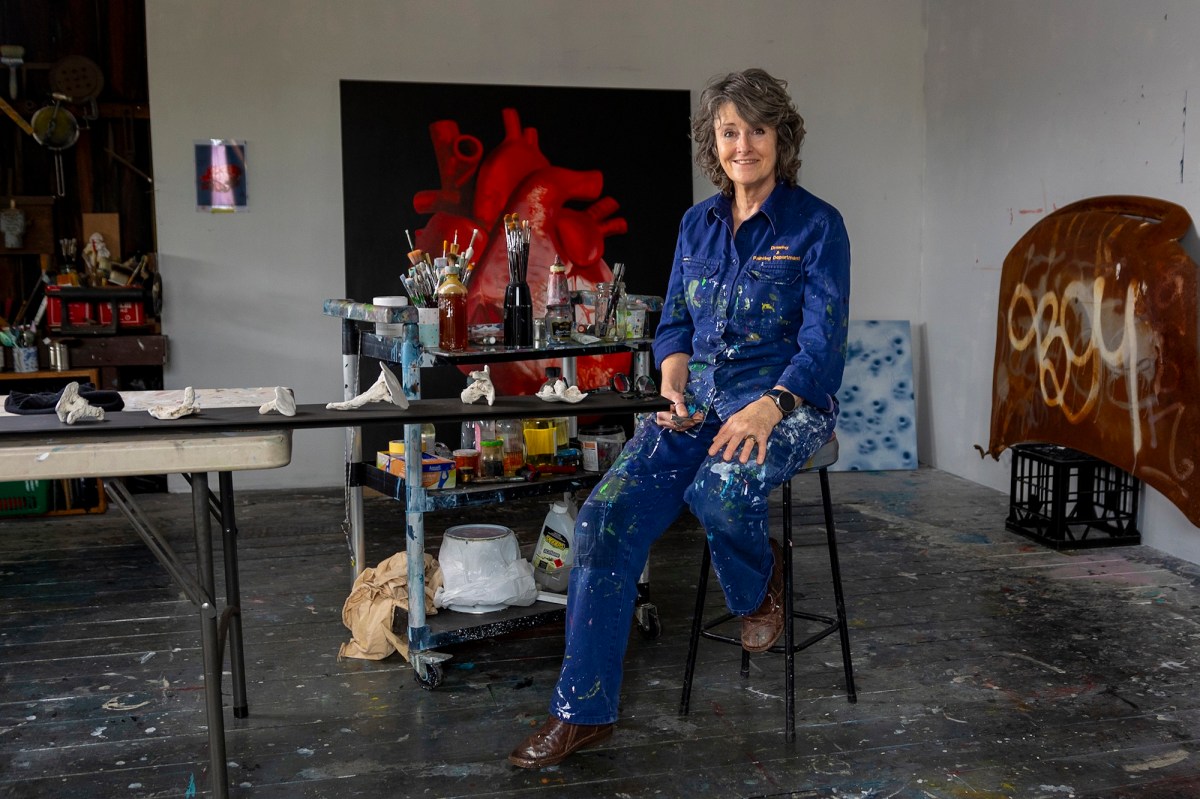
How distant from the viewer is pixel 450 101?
5645 millimetres

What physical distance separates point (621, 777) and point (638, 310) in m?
1.60

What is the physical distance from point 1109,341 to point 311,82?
4001 millimetres

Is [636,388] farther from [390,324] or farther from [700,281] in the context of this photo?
[390,324]

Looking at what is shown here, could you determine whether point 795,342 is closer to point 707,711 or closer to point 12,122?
point 707,711

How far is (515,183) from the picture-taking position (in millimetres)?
5738

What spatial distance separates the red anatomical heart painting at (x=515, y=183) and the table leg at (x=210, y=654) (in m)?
3.29

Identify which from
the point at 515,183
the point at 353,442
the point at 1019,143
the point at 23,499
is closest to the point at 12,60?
the point at 23,499

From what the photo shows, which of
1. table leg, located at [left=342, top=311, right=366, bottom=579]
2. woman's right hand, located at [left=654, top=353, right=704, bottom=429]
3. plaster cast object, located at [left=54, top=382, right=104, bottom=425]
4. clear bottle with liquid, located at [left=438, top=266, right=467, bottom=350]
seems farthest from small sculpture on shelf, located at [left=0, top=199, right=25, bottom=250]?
woman's right hand, located at [left=654, top=353, right=704, bottom=429]

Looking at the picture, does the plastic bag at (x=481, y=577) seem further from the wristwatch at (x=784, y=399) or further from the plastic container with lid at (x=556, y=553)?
the wristwatch at (x=784, y=399)

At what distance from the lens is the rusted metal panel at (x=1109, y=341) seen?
4035 mm

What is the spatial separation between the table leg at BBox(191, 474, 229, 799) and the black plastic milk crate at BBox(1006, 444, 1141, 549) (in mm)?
3400

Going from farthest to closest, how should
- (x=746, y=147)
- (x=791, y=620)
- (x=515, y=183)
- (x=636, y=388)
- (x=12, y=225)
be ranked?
(x=515, y=183)
(x=12, y=225)
(x=636, y=388)
(x=746, y=147)
(x=791, y=620)

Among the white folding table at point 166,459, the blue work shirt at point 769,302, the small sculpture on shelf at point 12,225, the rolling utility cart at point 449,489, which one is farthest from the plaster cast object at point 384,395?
the small sculpture on shelf at point 12,225

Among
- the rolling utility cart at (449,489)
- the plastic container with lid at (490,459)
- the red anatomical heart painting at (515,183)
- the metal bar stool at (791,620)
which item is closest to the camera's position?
the metal bar stool at (791,620)
